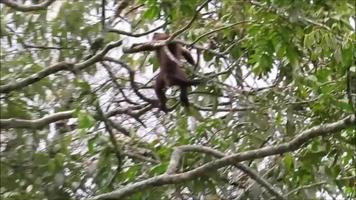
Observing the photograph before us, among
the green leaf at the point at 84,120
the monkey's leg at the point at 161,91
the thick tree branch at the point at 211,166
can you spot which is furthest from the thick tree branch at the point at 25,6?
the thick tree branch at the point at 211,166

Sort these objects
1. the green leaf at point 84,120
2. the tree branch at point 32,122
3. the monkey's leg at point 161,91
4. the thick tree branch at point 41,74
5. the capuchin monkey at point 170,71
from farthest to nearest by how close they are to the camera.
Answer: the monkey's leg at point 161,91 < the capuchin monkey at point 170,71 < the thick tree branch at point 41,74 < the tree branch at point 32,122 < the green leaf at point 84,120

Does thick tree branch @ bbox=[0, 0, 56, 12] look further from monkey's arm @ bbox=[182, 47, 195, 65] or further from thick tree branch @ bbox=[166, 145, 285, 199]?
thick tree branch @ bbox=[166, 145, 285, 199]

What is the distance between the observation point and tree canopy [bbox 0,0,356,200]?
7.13 ft

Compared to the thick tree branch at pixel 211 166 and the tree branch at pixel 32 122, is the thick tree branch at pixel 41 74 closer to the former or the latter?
the tree branch at pixel 32 122

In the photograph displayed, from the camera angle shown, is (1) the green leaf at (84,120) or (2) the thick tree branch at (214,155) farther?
(2) the thick tree branch at (214,155)

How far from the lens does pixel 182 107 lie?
264 cm

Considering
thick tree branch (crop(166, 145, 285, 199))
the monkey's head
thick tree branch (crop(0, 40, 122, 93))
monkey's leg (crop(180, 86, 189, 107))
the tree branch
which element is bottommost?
thick tree branch (crop(166, 145, 285, 199))

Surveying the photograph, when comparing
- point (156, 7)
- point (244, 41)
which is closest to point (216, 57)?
point (244, 41)

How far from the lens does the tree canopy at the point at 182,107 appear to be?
2174mm

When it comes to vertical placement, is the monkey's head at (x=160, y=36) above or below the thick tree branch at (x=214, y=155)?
above

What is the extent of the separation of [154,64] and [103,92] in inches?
8.4

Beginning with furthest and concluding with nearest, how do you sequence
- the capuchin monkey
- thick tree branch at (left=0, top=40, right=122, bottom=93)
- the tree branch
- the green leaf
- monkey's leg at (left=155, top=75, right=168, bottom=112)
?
monkey's leg at (left=155, top=75, right=168, bottom=112) < the capuchin monkey < thick tree branch at (left=0, top=40, right=122, bottom=93) < the tree branch < the green leaf

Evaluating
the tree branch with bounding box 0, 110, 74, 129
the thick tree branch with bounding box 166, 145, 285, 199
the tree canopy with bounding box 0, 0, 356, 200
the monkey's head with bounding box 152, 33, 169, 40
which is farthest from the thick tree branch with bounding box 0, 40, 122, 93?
the thick tree branch with bounding box 166, 145, 285, 199

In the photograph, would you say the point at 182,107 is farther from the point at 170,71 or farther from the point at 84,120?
the point at 84,120
